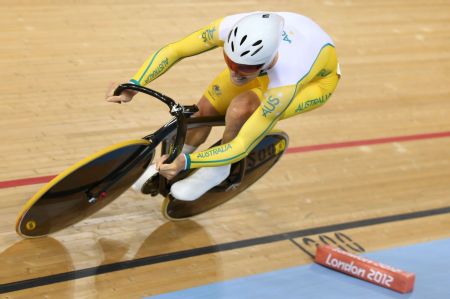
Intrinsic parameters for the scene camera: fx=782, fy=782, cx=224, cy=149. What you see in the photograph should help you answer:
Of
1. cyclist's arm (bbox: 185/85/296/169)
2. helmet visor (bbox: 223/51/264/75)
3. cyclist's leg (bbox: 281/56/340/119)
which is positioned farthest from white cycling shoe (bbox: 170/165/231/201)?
helmet visor (bbox: 223/51/264/75)

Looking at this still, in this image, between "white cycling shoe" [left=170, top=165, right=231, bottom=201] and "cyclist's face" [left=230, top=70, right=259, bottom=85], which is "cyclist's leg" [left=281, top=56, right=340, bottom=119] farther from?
"white cycling shoe" [left=170, top=165, right=231, bottom=201]

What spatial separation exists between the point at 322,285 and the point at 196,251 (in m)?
0.65

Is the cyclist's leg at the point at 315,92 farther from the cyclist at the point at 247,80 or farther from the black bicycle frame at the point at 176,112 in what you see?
the black bicycle frame at the point at 176,112

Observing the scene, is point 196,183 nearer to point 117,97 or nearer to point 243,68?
point 117,97

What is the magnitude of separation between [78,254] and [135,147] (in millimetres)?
606

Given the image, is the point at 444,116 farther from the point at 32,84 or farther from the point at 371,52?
the point at 32,84

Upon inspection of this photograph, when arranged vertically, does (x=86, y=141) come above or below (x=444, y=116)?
below

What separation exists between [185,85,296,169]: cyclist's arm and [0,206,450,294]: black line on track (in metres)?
0.60

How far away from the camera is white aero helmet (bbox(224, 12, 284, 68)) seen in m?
3.23

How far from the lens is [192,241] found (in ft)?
13.0

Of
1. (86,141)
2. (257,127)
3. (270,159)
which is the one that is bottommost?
(86,141)

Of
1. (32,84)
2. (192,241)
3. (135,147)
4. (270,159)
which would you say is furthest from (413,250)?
(32,84)

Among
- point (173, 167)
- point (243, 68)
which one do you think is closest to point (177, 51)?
point (243, 68)

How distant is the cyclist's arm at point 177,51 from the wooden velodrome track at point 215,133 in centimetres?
86
